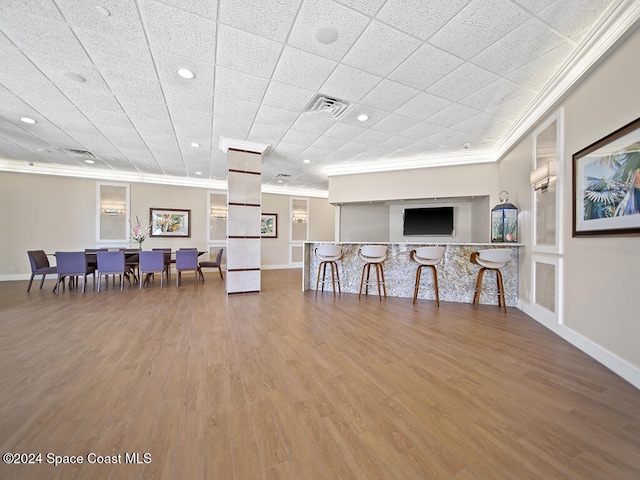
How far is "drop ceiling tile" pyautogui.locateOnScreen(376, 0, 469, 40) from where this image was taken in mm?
2111

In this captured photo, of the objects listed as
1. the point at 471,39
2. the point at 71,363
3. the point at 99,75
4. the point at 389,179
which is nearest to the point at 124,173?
the point at 99,75

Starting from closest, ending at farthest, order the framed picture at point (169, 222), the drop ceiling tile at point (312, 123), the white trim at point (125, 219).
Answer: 1. the drop ceiling tile at point (312, 123)
2. the white trim at point (125, 219)
3. the framed picture at point (169, 222)

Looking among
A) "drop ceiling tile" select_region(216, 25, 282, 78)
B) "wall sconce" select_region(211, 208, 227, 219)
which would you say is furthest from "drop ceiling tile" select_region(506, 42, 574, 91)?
"wall sconce" select_region(211, 208, 227, 219)

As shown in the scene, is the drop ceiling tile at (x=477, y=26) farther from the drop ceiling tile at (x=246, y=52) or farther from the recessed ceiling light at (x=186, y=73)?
the recessed ceiling light at (x=186, y=73)

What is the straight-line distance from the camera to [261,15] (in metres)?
2.24

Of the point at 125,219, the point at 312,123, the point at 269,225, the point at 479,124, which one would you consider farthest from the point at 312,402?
the point at 125,219

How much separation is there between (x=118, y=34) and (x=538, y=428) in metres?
4.54

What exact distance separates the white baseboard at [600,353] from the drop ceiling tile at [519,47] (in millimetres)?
2927

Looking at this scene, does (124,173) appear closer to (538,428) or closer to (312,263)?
(312,263)

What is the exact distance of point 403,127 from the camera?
443cm

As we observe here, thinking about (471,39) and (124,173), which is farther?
(124,173)

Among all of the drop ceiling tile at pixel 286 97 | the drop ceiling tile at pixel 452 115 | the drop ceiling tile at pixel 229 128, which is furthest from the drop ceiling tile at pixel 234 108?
the drop ceiling tile at pixel 452 115

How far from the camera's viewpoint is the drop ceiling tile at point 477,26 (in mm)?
2131

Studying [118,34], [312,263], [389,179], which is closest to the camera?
[118,34]
